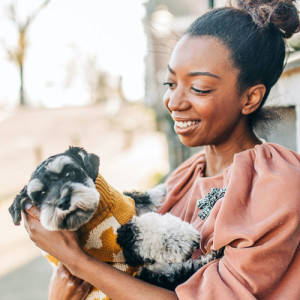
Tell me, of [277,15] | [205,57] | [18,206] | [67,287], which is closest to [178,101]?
[205,57]

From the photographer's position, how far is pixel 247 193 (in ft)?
5.64

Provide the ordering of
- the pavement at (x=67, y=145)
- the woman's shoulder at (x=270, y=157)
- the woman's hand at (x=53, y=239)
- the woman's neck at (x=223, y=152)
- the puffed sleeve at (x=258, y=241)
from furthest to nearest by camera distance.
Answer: the pavement at (x=67, y=145)
the woman's neck at (x=223, y=152)
the woman's hand at (x=53, y=239)
the woman's shoulder at (x=270, y=157)
the puffed sleeve at (x=258, y=241)

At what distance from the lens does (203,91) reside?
78.2 inches

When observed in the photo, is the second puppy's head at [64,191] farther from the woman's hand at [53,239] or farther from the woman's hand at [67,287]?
the woman's hand at [67,287]

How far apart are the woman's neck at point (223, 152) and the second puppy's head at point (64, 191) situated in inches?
24.2

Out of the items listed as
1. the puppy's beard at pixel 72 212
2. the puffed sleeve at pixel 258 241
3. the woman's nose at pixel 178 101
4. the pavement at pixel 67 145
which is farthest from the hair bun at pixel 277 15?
the pavement at pixel 67 145

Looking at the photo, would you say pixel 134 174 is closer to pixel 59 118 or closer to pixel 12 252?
pixel 12 252

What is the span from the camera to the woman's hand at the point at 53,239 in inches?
75.5

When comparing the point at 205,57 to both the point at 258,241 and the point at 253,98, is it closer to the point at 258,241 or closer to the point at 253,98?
the point at 253,98

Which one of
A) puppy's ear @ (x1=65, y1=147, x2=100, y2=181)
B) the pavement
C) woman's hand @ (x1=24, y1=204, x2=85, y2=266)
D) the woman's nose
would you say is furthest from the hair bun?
the pavement

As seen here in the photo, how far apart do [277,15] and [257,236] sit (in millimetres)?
1095

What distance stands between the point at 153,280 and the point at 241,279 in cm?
50

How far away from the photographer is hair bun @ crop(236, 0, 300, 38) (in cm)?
205

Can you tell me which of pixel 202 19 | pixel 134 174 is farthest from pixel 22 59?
pixel 202 19
